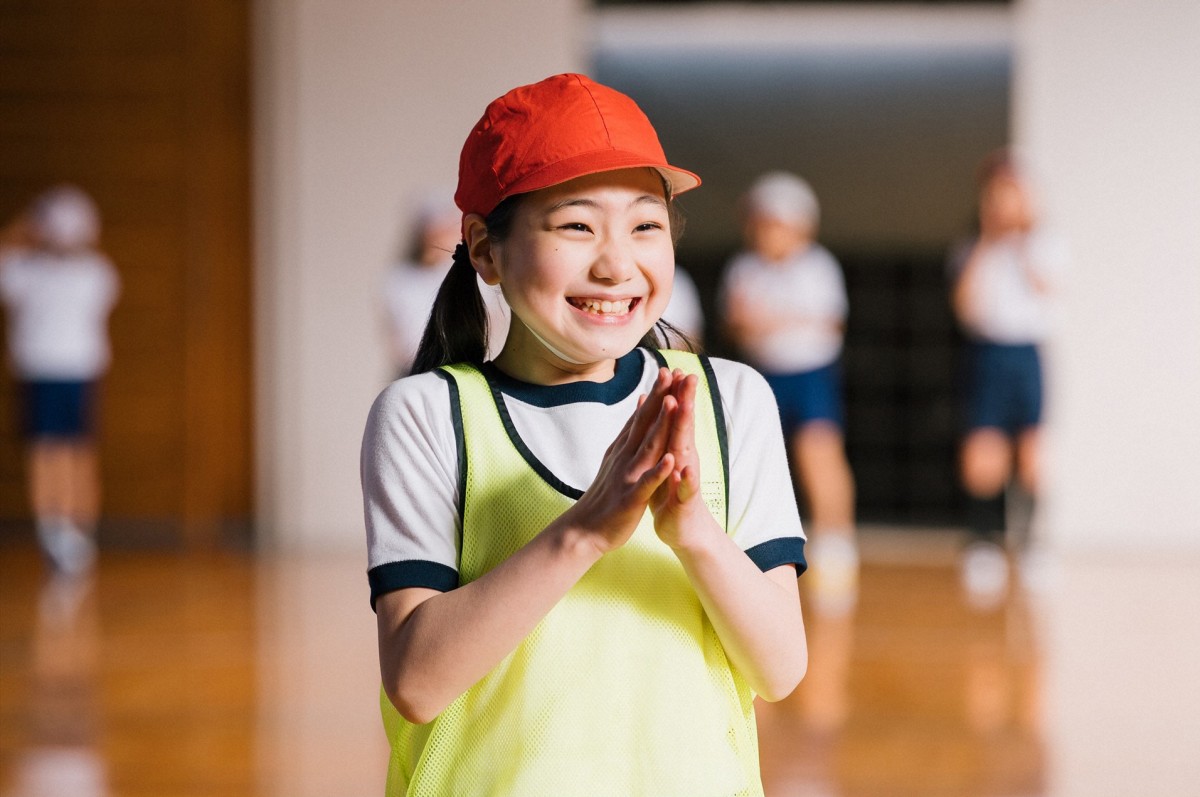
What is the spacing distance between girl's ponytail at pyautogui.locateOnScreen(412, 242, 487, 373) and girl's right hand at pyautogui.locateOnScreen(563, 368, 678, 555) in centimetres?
22

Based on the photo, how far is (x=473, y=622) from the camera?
34.3 inches

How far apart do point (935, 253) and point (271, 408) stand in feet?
10.4

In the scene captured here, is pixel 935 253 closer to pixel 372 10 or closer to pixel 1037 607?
pixel 1037 607

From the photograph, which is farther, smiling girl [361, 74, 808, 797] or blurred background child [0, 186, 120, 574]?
blurred background child [0, 186, 120, 574]

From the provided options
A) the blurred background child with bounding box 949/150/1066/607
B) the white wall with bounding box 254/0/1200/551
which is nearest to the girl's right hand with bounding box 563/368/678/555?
the blurred background child with bounding box 949/150/1066/607

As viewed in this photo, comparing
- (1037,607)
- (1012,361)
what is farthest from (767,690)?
(1012,361)

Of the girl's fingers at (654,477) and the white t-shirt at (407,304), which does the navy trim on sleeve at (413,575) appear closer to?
the girl's fingers at (654,477)

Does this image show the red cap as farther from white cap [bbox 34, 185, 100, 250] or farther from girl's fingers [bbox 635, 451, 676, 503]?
white cap [bbox 34, 185, 100, 250]

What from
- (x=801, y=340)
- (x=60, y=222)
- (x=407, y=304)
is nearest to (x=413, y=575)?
(x=407, y=304)

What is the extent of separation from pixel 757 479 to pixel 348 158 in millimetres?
5763

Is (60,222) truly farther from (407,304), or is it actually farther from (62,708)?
(62,708)

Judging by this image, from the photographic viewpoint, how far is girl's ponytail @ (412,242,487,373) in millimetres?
1043

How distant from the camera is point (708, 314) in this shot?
6688 mm

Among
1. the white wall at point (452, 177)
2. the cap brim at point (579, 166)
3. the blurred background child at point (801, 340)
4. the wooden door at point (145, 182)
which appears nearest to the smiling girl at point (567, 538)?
the cap brim at point (579, 166)
